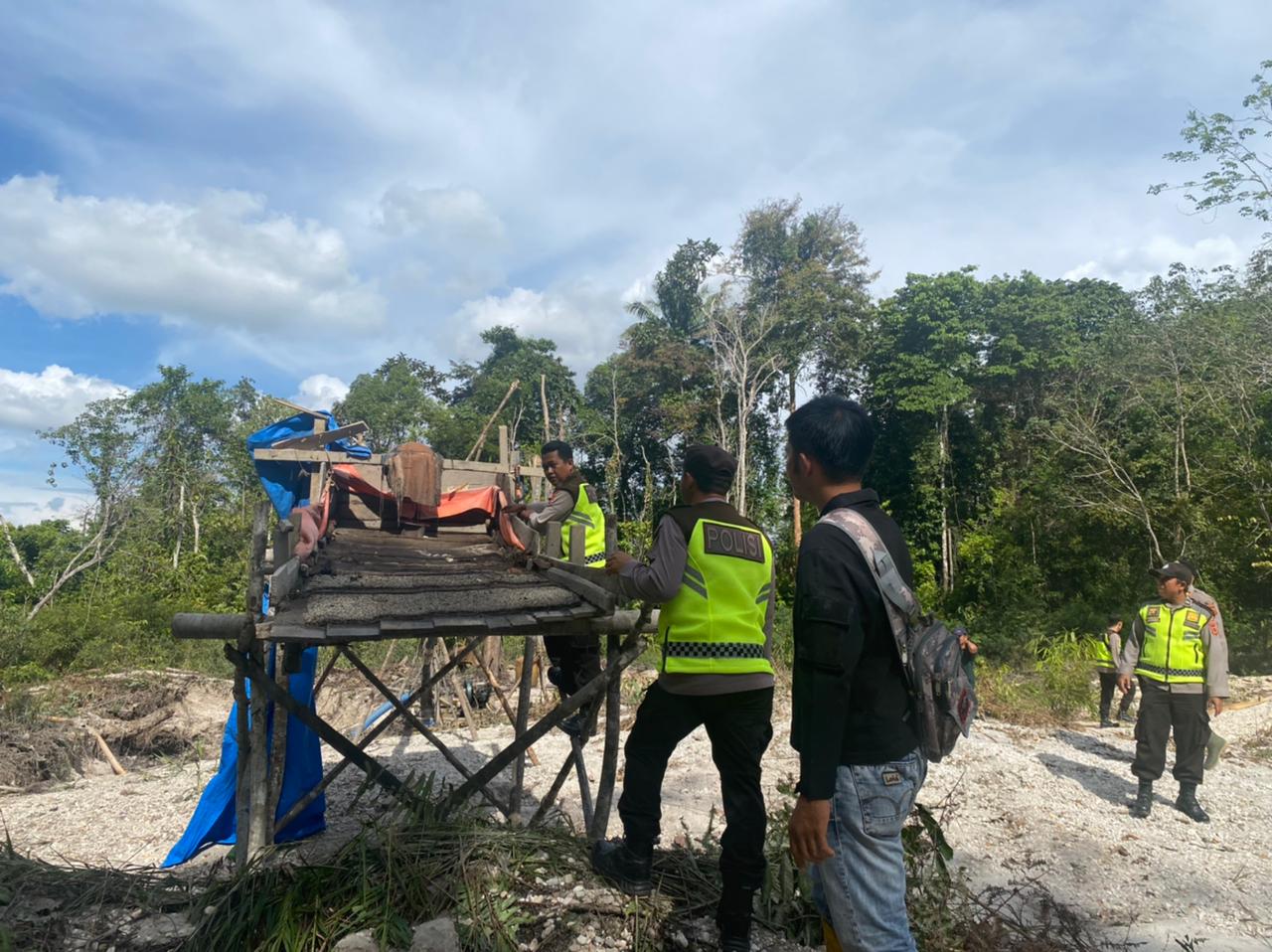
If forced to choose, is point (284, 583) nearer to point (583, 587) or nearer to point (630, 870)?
point (583, 587)

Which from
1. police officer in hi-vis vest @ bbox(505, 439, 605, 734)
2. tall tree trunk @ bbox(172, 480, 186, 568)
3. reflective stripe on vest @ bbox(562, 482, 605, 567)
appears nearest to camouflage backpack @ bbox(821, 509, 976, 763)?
police officer in hi-vis vest @ bbox(505, 439, 605, 734)

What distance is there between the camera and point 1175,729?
5527 mm

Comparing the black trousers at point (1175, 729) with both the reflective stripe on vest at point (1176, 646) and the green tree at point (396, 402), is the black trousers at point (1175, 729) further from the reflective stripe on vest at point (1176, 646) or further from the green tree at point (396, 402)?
the green tree at point (396, 402)

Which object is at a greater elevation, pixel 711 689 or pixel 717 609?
pixel 717 609

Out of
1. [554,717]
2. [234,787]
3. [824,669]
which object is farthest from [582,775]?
[824,669]

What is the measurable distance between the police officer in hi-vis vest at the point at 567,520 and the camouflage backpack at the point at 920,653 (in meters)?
2.83

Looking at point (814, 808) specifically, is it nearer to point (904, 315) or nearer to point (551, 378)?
point (904, 315)

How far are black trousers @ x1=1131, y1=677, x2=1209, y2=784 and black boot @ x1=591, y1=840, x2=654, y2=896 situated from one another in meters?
4.52

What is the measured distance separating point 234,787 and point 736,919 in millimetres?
3003

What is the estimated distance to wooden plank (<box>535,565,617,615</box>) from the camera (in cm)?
327

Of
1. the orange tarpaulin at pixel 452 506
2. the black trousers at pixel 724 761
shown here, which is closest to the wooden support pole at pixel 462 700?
the orange tarpaulin at pixel 452 506

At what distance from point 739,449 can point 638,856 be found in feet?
67.8

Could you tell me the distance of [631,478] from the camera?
26.3 meters

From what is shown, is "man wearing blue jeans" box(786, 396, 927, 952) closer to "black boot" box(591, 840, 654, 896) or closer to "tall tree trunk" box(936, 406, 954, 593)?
"black boot" box(591, 840, 654, 896)
